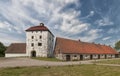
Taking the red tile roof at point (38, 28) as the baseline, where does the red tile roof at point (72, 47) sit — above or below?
below

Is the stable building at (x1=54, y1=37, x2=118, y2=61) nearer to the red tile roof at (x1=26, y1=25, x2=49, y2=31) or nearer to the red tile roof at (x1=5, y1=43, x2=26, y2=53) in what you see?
the red tile roof at (x1=26, y1=25, x2=49, y2=31)

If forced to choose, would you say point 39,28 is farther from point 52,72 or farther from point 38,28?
point 52,72

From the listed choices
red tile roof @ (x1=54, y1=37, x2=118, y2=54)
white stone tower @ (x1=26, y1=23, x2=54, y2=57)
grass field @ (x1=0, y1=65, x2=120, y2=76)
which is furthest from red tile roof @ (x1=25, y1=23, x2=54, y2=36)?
grass field @ (x1=0, y1=65, x2=120, y2=76)

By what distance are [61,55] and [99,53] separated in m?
22.4

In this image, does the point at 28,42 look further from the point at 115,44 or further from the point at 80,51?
the point at 115,44

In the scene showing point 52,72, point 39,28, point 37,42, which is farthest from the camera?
point 39,28

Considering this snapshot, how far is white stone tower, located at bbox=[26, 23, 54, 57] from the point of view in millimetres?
55344

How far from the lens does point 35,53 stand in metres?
55.7

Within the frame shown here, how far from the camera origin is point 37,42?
5584 cm

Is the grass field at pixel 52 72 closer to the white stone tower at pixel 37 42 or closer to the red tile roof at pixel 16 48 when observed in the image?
the white stone tower at pixel 37 42

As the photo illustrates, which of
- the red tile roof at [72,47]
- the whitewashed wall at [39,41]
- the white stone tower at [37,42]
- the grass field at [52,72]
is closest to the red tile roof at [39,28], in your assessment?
the white stone tower at [37,42]

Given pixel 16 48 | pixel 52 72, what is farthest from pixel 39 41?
pixel 52 72

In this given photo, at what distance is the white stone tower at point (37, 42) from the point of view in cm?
5534

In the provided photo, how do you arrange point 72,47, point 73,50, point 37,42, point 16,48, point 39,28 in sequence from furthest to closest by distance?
point 16,48 → point 39,28 → point 37,42 → point 72,47 → point 73,50
